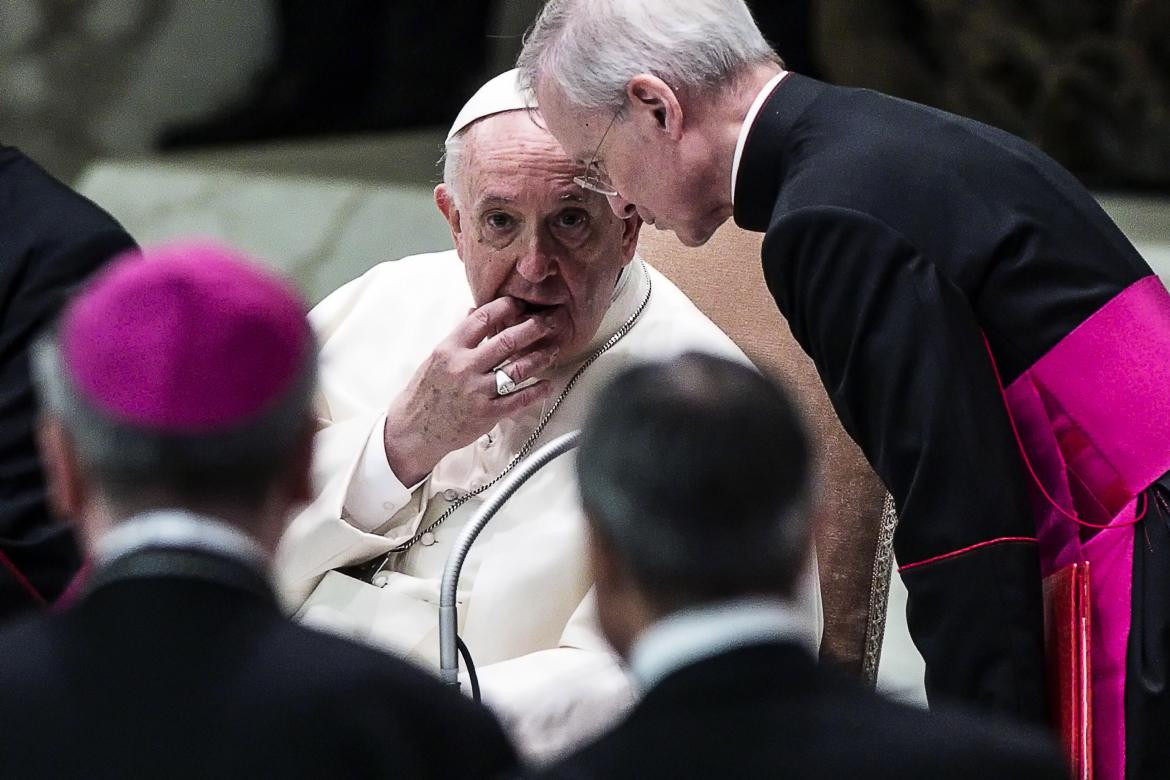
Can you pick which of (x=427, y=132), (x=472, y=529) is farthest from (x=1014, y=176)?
(x=427, y=132)

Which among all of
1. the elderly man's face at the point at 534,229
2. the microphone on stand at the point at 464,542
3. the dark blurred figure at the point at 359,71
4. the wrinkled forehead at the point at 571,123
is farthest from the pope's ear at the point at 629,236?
the dark blurred figure at the point at 359,71

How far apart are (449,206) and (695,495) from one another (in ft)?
6.29

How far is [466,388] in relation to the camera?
122 inches

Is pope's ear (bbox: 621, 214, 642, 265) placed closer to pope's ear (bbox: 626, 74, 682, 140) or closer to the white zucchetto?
the white zucchetto

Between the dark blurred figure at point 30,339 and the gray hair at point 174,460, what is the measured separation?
172 cm

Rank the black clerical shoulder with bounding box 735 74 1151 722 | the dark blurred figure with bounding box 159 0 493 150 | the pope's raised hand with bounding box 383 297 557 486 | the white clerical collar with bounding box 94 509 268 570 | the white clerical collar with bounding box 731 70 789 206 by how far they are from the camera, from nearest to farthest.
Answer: the white clerical collar with bounding box 94 509 268 570, the black clerical shoulder with bounding box 735 74 1151 722, the white clerical collar with bounding box 731 70 789 206, the pope's raised hand with bounding box 383 297 557 486, the dark blurred figure with bounding box 159 0 493 150

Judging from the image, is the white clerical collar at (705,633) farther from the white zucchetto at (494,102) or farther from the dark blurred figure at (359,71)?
the dark blurred figure at (359,71)

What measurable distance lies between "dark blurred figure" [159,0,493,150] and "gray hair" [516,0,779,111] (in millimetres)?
4837

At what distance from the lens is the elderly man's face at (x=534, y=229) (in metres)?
3.13

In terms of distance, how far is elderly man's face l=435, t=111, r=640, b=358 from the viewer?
3.13m

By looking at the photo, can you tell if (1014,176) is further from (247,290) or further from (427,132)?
(427,132)

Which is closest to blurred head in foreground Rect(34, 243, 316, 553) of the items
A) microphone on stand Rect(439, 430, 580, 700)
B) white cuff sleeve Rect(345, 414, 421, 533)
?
microphone on stand Rect(439, 430, 580, 700)

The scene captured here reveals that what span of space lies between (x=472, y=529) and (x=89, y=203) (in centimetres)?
134

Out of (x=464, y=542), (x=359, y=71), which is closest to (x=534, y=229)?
(x=464, y=542)
